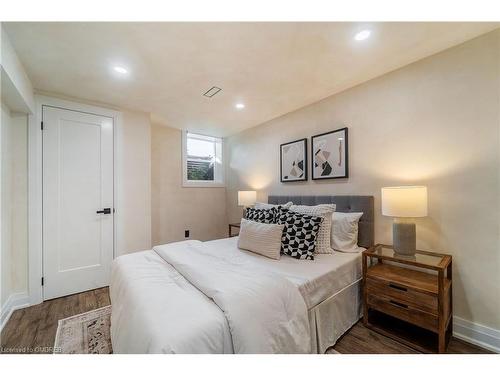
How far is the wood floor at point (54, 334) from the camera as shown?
1.54m

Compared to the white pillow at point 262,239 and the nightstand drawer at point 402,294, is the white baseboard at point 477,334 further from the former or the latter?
the white pillow at point 262,239

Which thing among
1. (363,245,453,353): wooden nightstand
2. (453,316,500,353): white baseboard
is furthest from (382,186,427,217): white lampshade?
(453,316,500,353): white baseboard

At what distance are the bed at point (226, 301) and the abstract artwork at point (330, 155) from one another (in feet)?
3.21

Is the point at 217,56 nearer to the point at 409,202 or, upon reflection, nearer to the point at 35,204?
the point at 409,202

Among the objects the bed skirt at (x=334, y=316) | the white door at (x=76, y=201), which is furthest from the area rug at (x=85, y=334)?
the bed skirt at (x=334, y=316)

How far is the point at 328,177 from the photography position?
2.57m

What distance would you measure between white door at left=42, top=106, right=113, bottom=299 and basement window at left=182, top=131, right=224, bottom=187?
1342mm

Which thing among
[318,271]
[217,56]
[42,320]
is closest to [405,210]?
[318,271]

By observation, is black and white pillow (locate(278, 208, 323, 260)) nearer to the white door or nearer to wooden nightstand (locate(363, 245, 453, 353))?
wooden nightstand (locate(363, 245, 453, 353))

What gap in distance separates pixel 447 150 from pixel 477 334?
1412 millimetres

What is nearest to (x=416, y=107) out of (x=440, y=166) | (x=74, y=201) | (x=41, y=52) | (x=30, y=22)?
(x=440, y=166)

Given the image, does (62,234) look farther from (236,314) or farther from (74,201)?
(236,314)

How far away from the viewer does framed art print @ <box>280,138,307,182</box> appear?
2840mm

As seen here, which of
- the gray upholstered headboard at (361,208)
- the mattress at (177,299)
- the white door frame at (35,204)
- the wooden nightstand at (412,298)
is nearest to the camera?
the mattress at (177,299)
